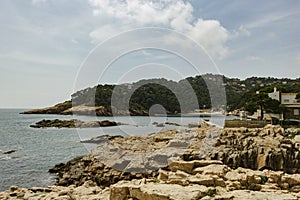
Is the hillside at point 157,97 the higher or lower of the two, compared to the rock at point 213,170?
higher

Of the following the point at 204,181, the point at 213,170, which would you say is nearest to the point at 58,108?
the point at 213,170

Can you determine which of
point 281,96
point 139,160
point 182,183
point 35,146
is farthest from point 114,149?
point 281,96

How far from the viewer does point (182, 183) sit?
9.87 meters

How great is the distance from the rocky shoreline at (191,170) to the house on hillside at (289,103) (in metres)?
12.6

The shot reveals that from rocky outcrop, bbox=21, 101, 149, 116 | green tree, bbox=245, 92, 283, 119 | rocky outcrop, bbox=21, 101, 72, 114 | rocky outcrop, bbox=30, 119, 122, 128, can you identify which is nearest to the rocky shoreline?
green tree, bbox=245, 92, 283, 119

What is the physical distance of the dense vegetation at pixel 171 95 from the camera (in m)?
28.0

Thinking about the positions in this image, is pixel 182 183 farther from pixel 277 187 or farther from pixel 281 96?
pixel 281 96

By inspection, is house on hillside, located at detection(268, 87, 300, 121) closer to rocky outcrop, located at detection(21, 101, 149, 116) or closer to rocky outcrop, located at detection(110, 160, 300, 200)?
rocky outcrop, located at detection(110, 160, 300, 200)

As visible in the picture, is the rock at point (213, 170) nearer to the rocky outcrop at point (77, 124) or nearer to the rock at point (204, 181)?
the rock at point (204, 181)

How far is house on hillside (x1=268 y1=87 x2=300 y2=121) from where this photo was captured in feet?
121

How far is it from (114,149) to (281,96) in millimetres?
26019

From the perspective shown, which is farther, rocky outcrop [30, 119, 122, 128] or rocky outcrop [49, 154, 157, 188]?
rocky outcrop [30, 119, 122, 128]

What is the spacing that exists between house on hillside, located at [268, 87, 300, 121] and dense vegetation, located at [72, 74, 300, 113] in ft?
5.49

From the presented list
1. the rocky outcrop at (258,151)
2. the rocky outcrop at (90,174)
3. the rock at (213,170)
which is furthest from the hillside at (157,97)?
the rock at (213,170)
